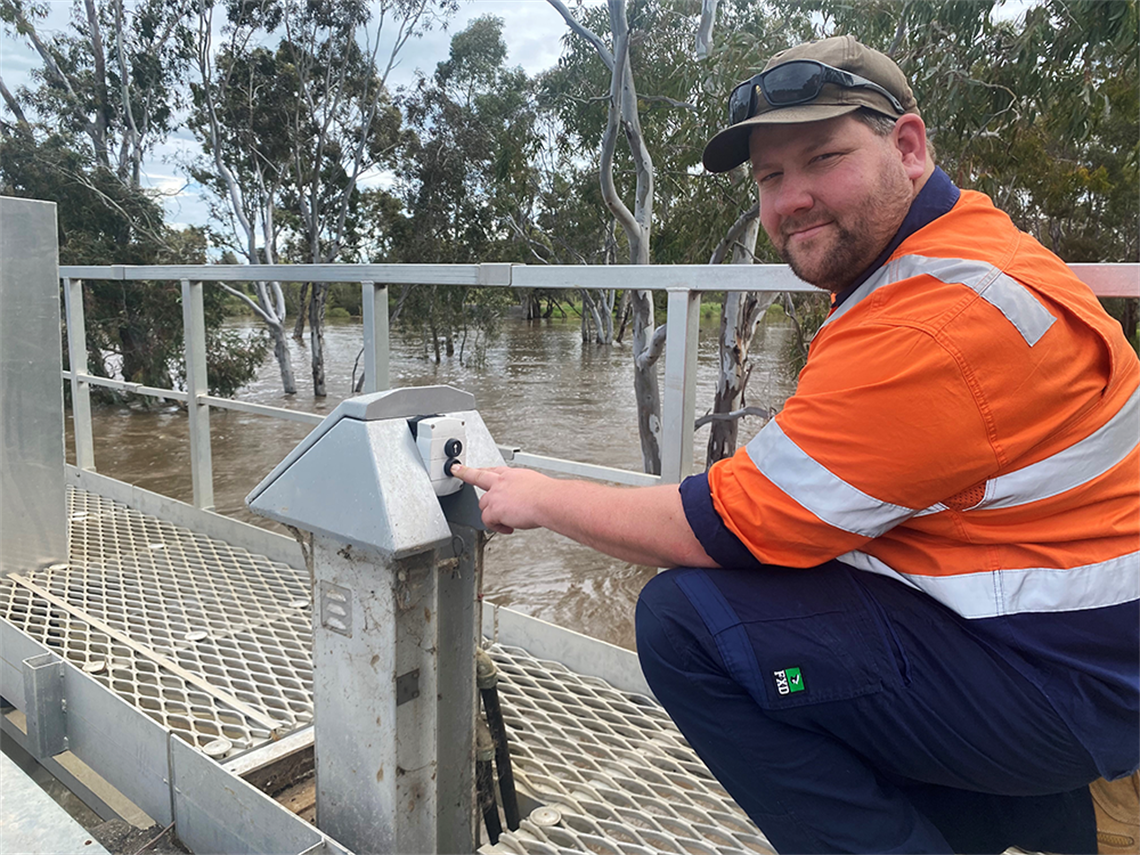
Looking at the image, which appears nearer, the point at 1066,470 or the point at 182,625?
the point at 1066,470

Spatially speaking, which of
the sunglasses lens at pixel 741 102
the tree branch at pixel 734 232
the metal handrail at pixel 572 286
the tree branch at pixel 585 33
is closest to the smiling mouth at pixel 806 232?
the sunglasses lens at pixel 741 102

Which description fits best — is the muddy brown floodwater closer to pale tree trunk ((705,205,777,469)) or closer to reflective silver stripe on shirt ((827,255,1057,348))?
pale tree trunk ((705,205,777,469))

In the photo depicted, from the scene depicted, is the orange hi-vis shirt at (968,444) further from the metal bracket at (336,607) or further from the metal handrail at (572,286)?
the metal bracket at (336,607)

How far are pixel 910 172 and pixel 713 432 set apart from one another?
30.0 feet

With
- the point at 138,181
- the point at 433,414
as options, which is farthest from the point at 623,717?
the point at 138,181

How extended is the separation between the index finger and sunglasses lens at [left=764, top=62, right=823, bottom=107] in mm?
748

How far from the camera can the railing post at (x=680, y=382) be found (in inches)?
82.7

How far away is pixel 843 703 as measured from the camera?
118 centimetres

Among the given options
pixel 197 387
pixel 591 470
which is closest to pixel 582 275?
pixel 591 470

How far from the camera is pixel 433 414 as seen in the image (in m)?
1.59

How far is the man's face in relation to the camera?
4.28 ft

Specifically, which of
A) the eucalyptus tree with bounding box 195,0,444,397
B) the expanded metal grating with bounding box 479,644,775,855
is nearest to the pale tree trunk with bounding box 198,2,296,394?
the eucalyptus tree with bounding box 195,0,444,397

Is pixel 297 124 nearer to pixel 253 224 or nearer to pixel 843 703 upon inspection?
pixel 253 224

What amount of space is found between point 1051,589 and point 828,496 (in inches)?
12.4
